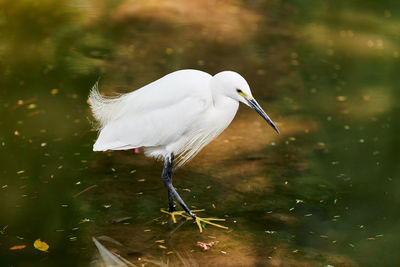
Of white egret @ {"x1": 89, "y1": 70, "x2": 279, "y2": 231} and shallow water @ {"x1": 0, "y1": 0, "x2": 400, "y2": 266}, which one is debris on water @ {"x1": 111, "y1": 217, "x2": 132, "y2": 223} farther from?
white egret @ {"x1": 89, "y1": 70, "x2": 279, "y2": 231}

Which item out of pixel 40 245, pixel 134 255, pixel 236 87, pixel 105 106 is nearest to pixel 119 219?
pixel 134 255

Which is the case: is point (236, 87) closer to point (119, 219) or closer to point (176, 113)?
point (176, 113)

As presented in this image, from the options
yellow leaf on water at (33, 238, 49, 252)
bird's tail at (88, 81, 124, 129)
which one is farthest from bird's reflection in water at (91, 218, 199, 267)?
bird's tail at (88, 81, 124, 129)

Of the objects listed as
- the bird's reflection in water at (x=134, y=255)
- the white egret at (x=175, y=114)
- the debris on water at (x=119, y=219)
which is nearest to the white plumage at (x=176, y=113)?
the white egret at (x=175, y=114)

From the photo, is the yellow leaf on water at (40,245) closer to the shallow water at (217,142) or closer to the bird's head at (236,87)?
the shallow water at (217,142)

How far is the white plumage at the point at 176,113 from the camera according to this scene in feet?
12.7

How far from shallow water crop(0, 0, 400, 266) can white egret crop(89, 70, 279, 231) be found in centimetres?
48

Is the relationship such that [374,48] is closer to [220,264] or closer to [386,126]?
[386,126]

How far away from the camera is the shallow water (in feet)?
13.1

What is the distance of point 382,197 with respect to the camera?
4680 millimetres

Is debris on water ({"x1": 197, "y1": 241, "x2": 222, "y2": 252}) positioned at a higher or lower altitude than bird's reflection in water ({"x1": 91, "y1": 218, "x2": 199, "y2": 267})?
higher

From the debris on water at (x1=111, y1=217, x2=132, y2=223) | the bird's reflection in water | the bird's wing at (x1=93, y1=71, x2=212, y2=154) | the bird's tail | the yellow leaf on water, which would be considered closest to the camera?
the bird's reflection in water

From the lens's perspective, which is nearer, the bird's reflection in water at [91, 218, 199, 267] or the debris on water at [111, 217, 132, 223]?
the bird's reflection in water at [91, 218, 199, 267]

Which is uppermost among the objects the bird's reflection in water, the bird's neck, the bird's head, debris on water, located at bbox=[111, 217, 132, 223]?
the bird's head
